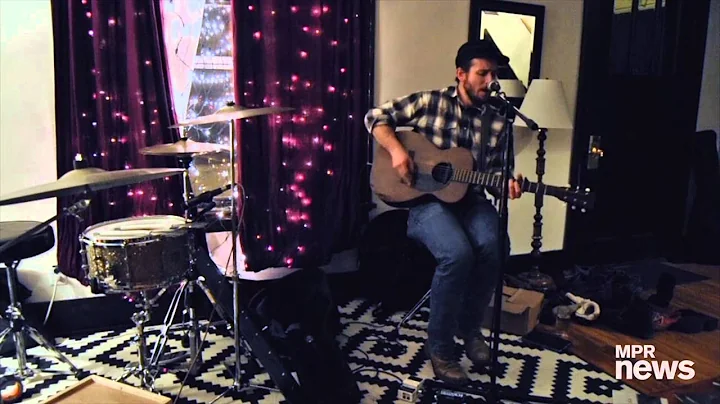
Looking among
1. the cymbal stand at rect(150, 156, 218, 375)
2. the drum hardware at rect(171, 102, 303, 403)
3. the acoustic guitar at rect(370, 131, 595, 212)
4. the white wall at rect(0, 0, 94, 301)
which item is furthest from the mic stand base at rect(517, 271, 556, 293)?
the white wall at rect(0, 0, 94, 301)

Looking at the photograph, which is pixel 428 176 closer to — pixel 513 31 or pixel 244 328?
pixel 244 328

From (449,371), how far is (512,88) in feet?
5.69

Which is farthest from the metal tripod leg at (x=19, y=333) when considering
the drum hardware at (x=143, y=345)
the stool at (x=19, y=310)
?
the drum hardware at (x=143, y=345)

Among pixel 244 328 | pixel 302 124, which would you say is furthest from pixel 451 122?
pixel 244 328

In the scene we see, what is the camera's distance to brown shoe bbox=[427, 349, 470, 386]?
2146mm

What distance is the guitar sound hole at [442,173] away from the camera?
7.40 ft

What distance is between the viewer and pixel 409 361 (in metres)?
2.37

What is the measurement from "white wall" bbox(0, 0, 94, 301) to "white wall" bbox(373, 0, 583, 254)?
61.9 inches

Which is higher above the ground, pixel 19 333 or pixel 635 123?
pixel 635 123

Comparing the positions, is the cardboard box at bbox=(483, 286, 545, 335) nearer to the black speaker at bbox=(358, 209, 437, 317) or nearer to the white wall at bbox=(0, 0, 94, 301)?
the black speaker at bbox=(358, 209, 437, 317)

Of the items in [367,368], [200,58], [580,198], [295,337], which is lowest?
[367,368]

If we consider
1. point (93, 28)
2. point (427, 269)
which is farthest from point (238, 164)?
point (427, 269)

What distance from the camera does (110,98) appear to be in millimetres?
2422

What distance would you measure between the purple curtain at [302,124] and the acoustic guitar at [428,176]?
51 cm
